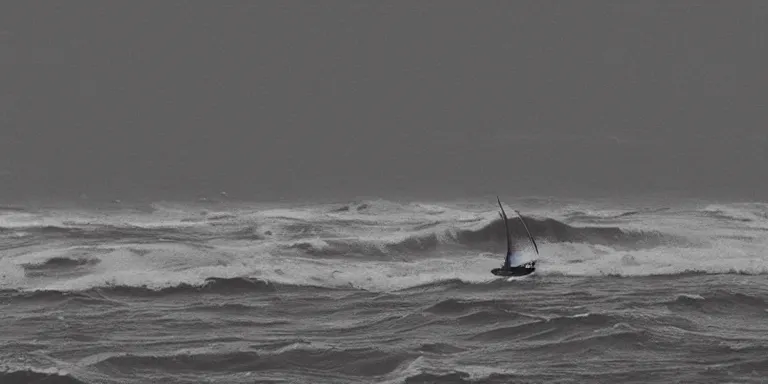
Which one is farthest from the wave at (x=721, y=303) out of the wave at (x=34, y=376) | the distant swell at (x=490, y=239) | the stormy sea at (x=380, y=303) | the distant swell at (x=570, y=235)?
the wave at (x=34, y=376)

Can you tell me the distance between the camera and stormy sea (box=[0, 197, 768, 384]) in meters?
23.2

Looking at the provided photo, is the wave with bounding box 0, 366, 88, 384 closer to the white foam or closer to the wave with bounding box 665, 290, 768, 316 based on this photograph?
the white foam

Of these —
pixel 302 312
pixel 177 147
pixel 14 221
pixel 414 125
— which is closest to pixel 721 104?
pixel 414 125

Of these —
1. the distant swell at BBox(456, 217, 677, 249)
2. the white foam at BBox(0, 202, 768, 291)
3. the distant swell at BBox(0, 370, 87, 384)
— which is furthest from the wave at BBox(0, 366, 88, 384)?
the distant swell at BBox(456, 217, 677, 249)

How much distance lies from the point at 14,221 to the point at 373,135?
51.0 metres

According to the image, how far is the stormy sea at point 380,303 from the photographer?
23.2m

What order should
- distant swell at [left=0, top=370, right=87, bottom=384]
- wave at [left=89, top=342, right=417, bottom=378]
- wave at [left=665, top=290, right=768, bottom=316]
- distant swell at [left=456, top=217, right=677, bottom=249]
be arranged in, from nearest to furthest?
1. distant swell at [left=0, top=370, right=87, bottom=384]
2. wave at [left=89, top=342, right=417, bottom=378]
3. wave at [left=665, top=290, right=768, bottom=316]
4. distant swell at [left=456, top=217, right=677, bottom=249]

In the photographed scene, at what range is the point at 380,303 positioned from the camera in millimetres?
30703

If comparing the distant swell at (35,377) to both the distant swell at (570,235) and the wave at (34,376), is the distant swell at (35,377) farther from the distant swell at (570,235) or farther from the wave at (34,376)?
the distant swell at (570,235)

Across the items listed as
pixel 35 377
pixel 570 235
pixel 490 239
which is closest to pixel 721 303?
pixel 490 239

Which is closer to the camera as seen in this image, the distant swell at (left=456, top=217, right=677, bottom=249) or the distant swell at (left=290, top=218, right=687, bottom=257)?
the distant swell at (left=290, top=218, right=687, bottom=257)

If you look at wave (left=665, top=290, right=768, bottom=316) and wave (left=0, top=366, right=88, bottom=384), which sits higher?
wave (left=665, top=290, right=768, bottom=316)

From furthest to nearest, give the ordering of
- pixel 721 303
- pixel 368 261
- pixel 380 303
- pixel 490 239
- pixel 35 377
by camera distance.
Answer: pixel 490 239 < pixel 368 261 < pixel 380 303 < pixel 721 303 < pixel 35 377

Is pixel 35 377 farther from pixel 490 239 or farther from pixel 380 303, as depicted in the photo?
pixel 490 239
